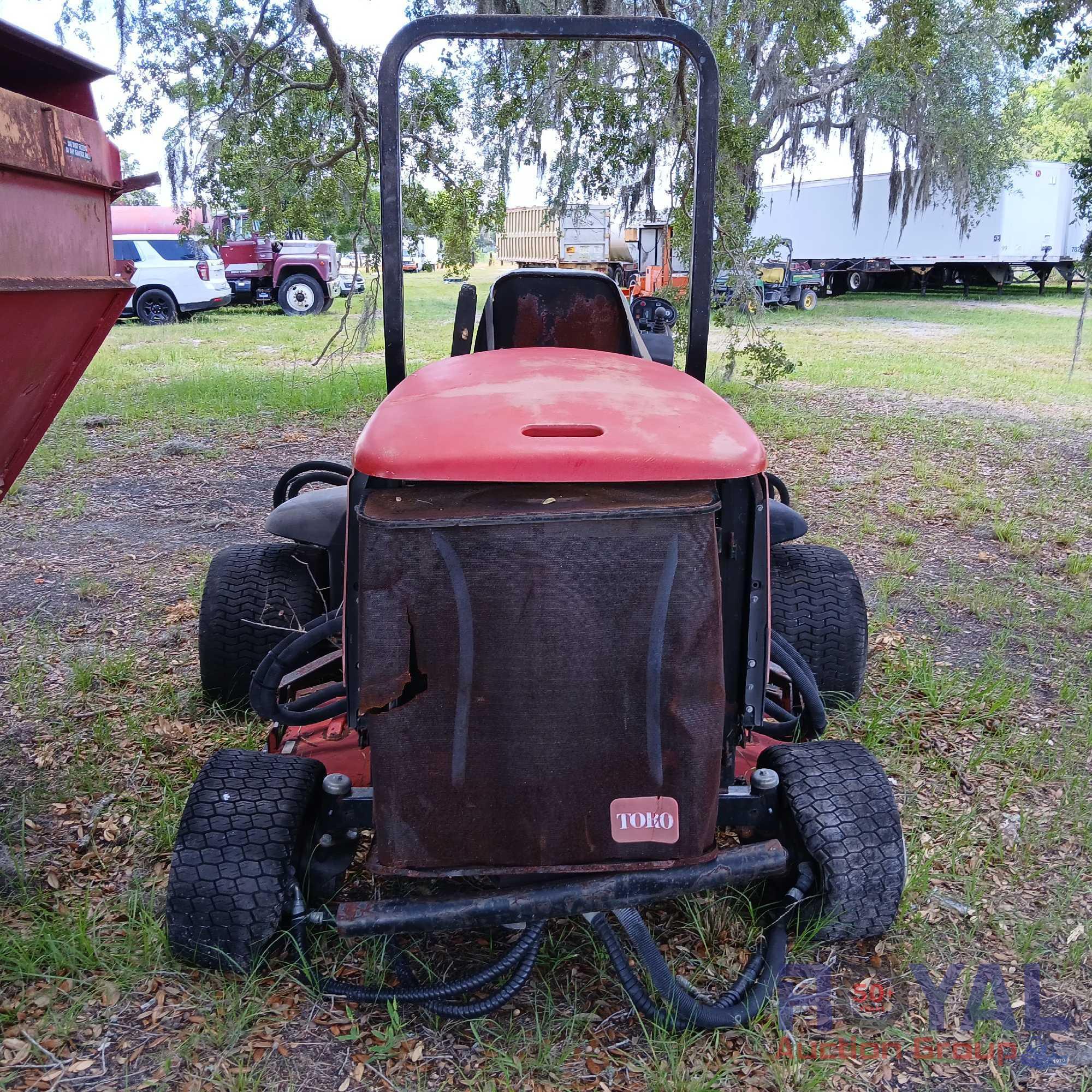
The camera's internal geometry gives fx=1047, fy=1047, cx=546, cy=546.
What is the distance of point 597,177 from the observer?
752 cm

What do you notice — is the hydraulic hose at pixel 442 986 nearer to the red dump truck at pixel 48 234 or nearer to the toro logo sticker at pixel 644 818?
the toro logo sticker at pixel 644 818

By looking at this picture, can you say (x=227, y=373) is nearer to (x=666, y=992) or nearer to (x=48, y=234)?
(x=48, y=234)

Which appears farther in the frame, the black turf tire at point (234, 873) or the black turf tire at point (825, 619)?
the black turf tire at point (825, 619)

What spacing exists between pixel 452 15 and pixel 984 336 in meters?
15.3

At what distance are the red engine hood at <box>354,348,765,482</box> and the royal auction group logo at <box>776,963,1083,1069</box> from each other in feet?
3.71

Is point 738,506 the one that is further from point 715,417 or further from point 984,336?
point 984,336

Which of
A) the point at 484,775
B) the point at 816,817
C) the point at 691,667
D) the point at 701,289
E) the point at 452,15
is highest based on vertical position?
the point at 452,15

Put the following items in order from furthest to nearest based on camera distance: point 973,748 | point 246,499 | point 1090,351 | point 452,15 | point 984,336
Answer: point 984,336 → point 1090,351 → point 246,499 → point 973,748 → point 452,15

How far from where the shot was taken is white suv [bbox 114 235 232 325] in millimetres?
15875

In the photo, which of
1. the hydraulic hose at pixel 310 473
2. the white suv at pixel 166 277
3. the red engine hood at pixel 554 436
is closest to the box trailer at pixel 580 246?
the white suv at pixel 166 277

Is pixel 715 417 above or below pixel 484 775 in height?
above

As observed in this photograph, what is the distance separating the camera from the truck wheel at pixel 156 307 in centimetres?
1598

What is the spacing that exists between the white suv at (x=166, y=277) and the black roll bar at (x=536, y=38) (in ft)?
47.2

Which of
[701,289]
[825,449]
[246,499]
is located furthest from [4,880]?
[825,449]
